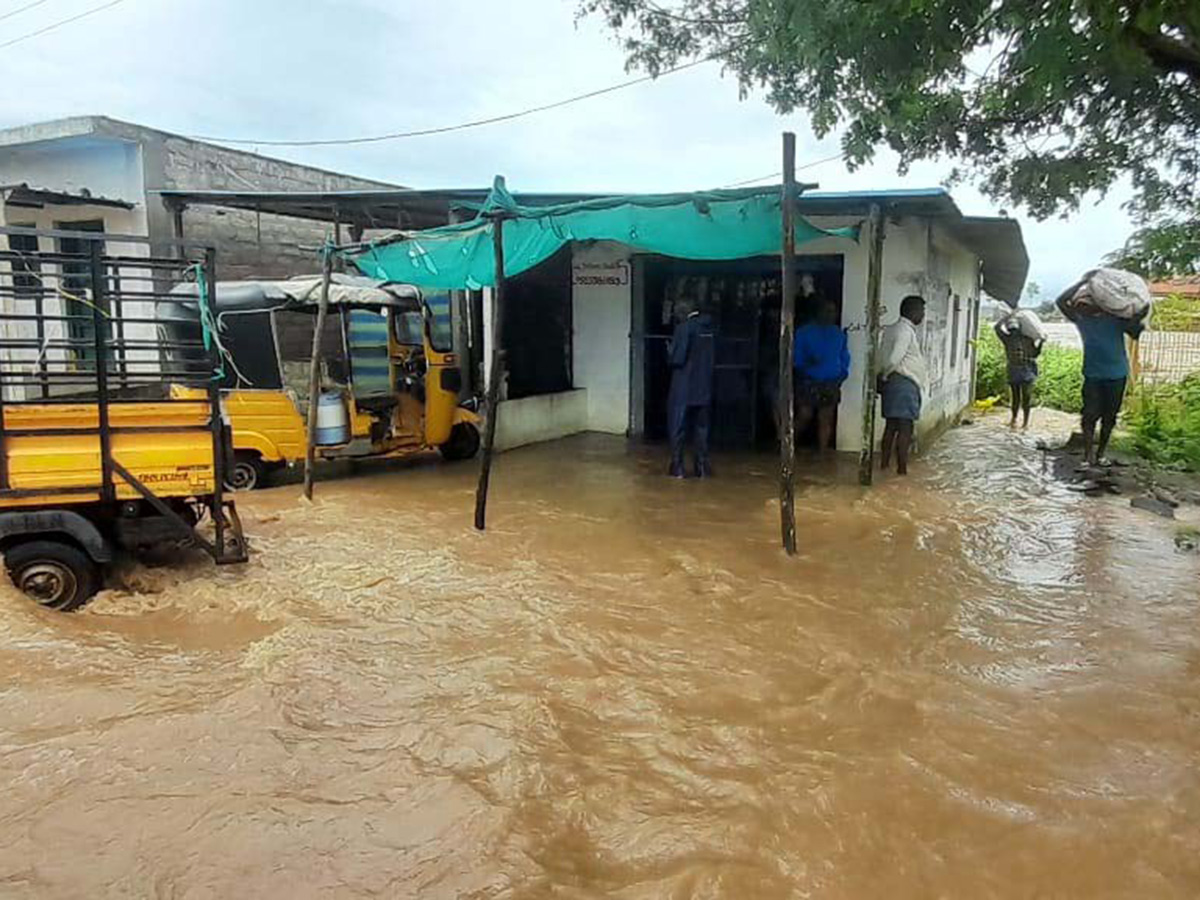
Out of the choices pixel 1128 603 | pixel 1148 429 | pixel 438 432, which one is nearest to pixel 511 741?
pixel 1128 603

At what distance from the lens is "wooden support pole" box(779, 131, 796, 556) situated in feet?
18.8

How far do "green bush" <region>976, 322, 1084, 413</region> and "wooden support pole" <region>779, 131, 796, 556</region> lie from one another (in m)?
12.3

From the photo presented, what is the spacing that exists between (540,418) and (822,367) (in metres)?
3.54

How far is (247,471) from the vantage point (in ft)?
27.6

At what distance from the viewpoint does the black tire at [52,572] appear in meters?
4.98

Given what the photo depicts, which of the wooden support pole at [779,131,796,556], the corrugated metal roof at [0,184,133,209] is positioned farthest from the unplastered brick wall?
the wooden support pole at [779,131,796,556]

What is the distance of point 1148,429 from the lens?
1127 cm

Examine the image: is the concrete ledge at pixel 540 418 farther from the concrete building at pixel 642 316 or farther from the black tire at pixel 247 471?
the black tire at pixel 247 471

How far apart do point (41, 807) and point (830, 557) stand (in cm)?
477

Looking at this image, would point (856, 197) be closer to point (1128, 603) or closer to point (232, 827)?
point (1128, 603)

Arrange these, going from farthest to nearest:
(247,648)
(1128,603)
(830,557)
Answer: (830,557) → (1128,603) → (247,648)

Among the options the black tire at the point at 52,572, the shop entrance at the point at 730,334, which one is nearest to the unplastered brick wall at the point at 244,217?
the shop entrance at the point at 730,334

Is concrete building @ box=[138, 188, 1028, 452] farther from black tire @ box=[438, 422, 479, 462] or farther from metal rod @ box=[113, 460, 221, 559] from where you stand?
metal rod @ box=[113, 460, 221, 559]

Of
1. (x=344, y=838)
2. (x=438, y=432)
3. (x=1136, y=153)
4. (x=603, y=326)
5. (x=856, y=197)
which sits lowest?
(x=344, y=838)
